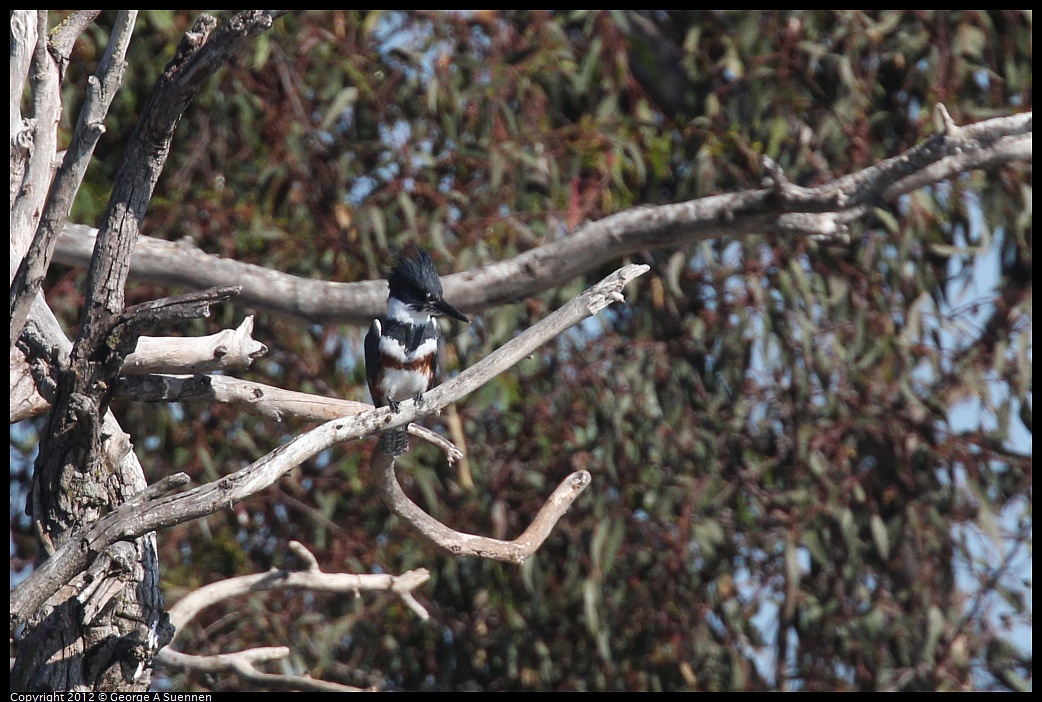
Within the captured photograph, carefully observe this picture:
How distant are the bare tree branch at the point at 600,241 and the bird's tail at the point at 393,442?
1.89 ft

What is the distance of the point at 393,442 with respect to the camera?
259 centimetres

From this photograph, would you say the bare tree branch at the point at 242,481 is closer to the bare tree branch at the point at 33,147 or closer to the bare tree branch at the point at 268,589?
the bare tree branch at the point at 33,147

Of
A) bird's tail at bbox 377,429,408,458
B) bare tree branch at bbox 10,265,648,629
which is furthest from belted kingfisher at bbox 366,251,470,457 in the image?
bare tree branch at bbox 10,265,648,629

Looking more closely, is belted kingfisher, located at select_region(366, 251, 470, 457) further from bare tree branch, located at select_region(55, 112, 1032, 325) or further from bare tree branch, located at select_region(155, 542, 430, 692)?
bare tree branch, located at select_region(155, 542, 430, 692)

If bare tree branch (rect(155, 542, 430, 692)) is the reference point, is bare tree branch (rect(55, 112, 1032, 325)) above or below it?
above

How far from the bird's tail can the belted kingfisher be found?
0.14 m

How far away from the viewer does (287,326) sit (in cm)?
384

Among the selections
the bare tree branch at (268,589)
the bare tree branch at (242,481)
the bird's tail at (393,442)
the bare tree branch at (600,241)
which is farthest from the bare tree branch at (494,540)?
the bare tree branch at (600,241)

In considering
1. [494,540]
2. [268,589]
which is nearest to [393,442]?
[494,540]

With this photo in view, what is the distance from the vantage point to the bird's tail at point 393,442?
2.46 meters

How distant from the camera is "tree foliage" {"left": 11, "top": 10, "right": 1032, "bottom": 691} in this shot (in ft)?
12.6
